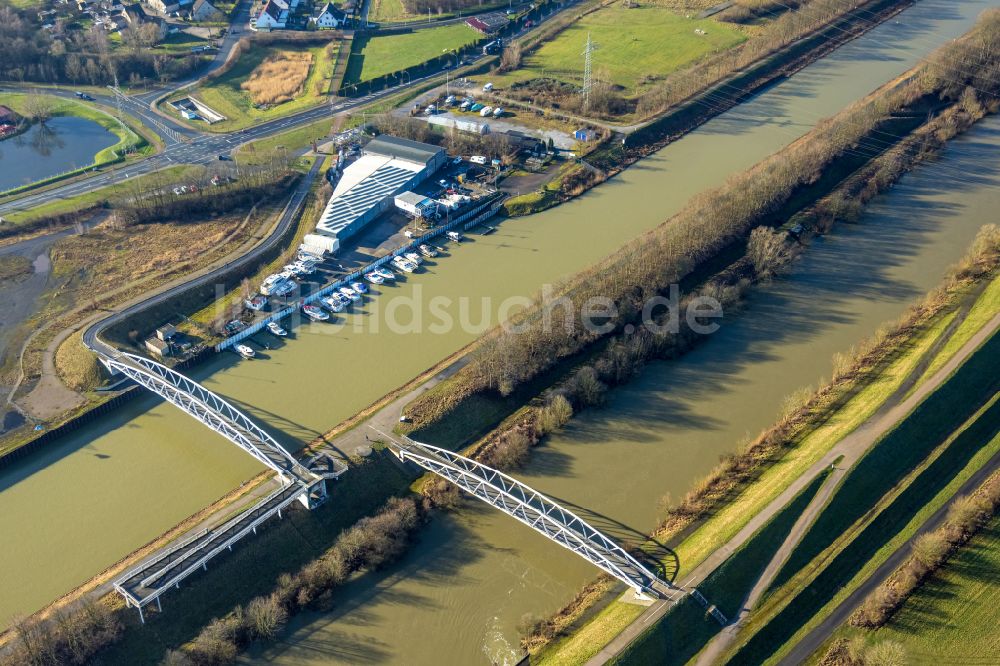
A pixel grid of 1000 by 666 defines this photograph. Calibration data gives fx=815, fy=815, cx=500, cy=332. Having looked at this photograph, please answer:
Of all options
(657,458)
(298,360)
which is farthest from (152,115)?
(657,458)

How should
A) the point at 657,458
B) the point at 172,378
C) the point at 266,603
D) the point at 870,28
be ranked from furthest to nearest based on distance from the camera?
the point at 870,28 → the point at 172,378 → the point at 657,458 → the point at 266,603

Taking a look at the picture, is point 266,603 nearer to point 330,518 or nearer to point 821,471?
point 330,518

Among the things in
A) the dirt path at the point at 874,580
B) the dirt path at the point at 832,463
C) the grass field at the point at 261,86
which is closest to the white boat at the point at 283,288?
the grass field at the point at 261,86

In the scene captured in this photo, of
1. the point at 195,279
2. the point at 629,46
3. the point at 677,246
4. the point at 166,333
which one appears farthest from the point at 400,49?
the point at 166,333

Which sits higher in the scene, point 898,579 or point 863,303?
point 863,303

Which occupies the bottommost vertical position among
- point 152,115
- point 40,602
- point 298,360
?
point 40,602

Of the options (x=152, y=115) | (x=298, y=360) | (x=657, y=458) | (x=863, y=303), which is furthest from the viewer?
(x=152, y=115)

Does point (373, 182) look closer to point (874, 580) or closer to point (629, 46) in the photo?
point (629, 46)

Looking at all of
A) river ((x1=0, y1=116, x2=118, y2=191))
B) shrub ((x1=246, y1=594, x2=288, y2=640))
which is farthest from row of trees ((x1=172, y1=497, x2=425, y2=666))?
river ((x1=0, y1=116, x2=118, y2=191))

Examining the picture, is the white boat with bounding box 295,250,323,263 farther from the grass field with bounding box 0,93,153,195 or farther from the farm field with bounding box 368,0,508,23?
the farm field with bounding box 368,0,508,23
